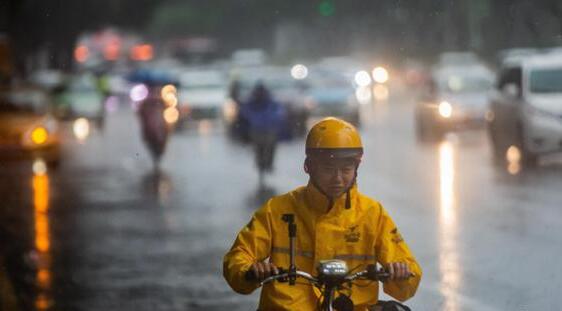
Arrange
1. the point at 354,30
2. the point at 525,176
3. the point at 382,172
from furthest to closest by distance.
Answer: the point at 354,30 < the point at 382,172 < the point at 525,176

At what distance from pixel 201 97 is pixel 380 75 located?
1204 inches

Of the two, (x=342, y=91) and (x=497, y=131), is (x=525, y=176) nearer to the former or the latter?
(x=497, y=131)

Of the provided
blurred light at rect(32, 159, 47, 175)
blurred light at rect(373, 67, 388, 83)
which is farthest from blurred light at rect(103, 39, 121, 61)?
blurred light at rect(32, 159, 47, 175)

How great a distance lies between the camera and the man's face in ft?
18.9

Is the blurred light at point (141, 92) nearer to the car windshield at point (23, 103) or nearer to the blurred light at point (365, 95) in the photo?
the car windshield at point (23, 103)

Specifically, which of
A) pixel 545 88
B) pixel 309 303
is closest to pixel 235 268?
pixel 309 303

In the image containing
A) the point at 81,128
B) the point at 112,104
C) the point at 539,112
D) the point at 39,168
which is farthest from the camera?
the point at 112,104

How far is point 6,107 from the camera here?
24688 millimetres

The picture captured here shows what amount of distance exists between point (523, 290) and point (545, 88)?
44.6ft

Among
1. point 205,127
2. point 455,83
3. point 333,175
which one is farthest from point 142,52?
point 333,175

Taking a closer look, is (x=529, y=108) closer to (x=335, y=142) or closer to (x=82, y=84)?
(x=335, y=142)

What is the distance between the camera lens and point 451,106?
33781 millimetres

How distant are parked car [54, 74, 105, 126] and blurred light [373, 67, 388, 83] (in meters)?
28.3

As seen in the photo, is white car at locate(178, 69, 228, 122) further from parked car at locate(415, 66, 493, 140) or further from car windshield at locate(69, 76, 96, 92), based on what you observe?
parked car at locate(415, 66, 493, 140)
